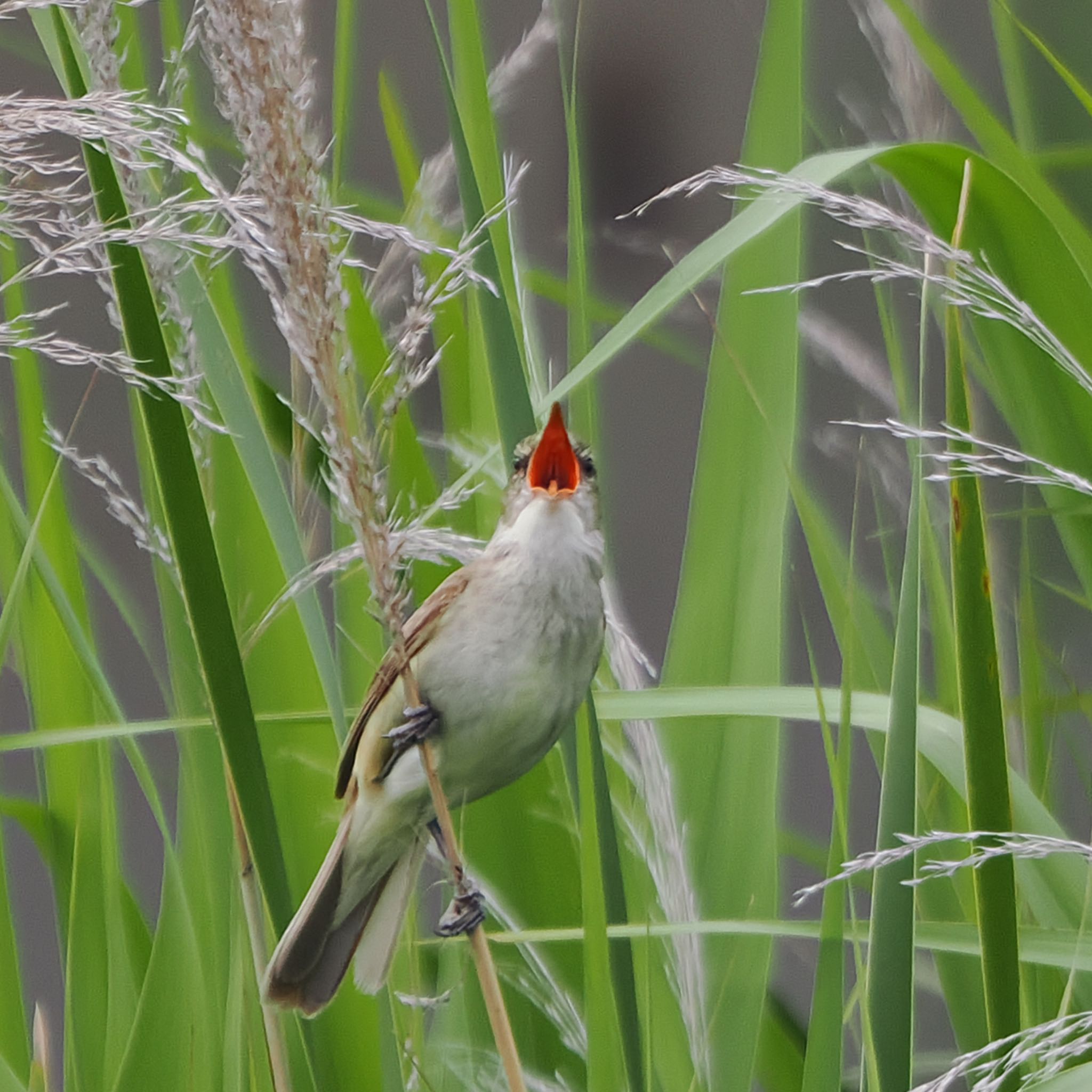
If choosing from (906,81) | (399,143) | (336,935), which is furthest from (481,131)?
(336,935)

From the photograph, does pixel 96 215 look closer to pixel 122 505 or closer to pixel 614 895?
pixel 122 505

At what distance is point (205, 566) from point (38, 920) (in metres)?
1.99

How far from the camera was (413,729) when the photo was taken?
3.11 ft

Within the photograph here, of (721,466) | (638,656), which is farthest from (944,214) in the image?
(638,656)

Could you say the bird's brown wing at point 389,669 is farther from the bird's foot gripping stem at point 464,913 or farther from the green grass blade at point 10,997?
the green grass blade at point 10,997

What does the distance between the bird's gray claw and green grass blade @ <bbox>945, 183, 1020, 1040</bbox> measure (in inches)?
10.6

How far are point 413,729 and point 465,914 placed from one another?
0.49 feet

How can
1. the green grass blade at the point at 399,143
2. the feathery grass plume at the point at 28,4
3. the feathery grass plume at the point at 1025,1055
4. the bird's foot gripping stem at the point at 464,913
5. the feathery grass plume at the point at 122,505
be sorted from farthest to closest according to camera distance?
the green grass blade at the point at 399,143, the feathery grass plume at the point at 122,505, the bird's foot gripping stem at the point at 464,913, the feathery grass plume at the point at 28,4, the feathery grass plume at the point at 1025,1055

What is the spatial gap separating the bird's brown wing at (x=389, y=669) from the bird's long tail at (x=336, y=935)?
2.1 inches

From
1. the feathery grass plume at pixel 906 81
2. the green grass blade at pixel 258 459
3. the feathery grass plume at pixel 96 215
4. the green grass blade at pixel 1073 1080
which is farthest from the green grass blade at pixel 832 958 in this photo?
the feathery grass plume at pixel 906 81

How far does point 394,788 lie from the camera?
3.32 ft

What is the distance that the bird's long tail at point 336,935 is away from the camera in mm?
874

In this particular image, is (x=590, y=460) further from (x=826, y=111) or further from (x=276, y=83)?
(x=826, y=111)

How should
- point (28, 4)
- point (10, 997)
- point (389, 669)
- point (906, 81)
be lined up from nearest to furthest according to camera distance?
point (28, 4) < point (389, 669) < point (10, 997) < point (906, 81)
